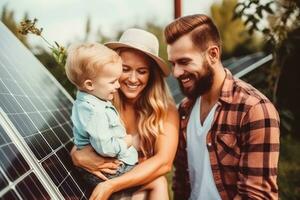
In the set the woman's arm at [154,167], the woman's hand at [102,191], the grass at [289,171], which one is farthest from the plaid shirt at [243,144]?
the grass at [289,171]

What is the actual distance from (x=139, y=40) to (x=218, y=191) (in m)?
1.22

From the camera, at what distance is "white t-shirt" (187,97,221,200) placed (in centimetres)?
363

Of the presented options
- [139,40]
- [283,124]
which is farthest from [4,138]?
[283,124]

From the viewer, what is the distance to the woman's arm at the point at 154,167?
10.3 ft

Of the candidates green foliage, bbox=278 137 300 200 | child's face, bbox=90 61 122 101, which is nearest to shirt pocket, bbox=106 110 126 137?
child's face, bbox=90 61 122 101

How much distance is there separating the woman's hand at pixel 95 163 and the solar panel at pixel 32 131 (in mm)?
124

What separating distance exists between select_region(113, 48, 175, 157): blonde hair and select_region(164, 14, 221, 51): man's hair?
0.84ft

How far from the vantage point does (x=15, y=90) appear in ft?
11.7

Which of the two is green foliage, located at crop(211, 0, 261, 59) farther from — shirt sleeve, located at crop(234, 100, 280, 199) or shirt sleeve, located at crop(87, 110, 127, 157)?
shirt sleeve, located at crop(87, 110, 127, 157)

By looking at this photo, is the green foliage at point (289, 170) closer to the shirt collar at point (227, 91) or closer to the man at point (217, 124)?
the man at point (217, 124)

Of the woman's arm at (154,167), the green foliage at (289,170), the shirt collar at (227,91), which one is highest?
the shirt collar at (227,91)

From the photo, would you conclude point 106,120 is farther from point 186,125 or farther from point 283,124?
point 283,124

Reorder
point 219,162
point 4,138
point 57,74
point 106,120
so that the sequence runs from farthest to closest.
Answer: point 57,74 → point 219,162 → point 106,120 → point 4,138

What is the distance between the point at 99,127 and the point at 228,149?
3.24 feet
